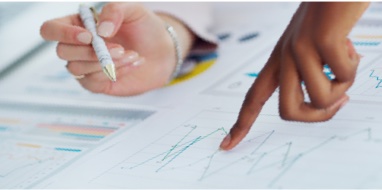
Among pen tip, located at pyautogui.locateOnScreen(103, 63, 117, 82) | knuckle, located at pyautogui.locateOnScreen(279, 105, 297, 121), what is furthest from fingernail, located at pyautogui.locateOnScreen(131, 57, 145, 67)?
knuckle, located at pyautogui.locateOnScreen(279, 105, 297, 121)

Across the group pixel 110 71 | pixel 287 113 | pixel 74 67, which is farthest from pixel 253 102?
pixel 74 67

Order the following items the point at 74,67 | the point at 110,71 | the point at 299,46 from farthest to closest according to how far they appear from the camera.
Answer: the point at 74,67 → the point at 110,71 → the point at 299,46

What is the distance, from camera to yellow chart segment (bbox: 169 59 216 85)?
72 centimetres

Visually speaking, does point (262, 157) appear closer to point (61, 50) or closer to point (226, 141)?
point (226, 141)

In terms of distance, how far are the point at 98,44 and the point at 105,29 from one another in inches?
1.0

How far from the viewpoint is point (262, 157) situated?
47cm

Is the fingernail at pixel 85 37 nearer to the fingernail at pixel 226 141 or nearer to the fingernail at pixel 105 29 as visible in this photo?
the fingernail at pixel 105 29

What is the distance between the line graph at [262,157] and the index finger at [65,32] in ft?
0.47

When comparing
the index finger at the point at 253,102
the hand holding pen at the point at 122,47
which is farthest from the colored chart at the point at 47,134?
the index finger at the point at 253,102

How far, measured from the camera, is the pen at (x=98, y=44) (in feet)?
1.85

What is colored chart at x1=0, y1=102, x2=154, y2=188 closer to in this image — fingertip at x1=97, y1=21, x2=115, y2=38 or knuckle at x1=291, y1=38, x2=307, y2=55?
fingertip at x1=97, y1=21, x2=115, y2=38

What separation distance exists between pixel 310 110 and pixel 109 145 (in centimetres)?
20

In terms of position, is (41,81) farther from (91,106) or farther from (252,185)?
(252,185)

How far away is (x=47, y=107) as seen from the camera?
28.1 inches
